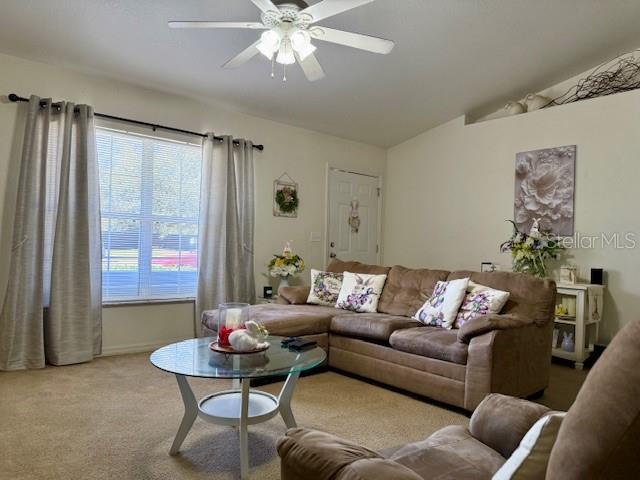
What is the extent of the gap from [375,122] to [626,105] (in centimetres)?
256

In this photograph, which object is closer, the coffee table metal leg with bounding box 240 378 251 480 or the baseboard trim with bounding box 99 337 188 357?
the coffee table metal leg with bounding box 240 378 251 480

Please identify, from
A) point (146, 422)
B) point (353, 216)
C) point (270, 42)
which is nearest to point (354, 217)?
point (353, 216)

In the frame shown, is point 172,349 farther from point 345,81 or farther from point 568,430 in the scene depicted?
point 345,81

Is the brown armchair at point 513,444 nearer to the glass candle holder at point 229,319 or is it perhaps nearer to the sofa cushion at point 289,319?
the glass candle holder at point 229,319

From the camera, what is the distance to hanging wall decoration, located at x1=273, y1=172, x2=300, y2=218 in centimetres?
530

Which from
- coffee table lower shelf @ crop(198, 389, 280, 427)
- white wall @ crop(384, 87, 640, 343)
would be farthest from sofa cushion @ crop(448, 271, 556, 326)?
coffee table lower shelf @ crop(198, 389, 280, 427)

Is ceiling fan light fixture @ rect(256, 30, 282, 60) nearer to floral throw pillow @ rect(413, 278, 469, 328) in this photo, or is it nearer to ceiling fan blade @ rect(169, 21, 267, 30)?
ceiling fan blade @ rect(169, 21, 267, 30)

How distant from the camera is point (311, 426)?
8.65 ft

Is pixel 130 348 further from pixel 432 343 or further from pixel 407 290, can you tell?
pixel 432 343

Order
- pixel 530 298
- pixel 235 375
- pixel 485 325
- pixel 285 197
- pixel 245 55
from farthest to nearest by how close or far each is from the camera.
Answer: pixel 285 197 → pixel 530 298 → pixel 245 55 → pixel 485 325 → pixel 235 375

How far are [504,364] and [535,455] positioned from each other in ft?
6.51

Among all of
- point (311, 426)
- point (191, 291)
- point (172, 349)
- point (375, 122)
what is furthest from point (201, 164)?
point (311, 426)

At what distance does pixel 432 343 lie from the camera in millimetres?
3072

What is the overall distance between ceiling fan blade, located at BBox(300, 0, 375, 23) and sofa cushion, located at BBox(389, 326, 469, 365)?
2105 mm
